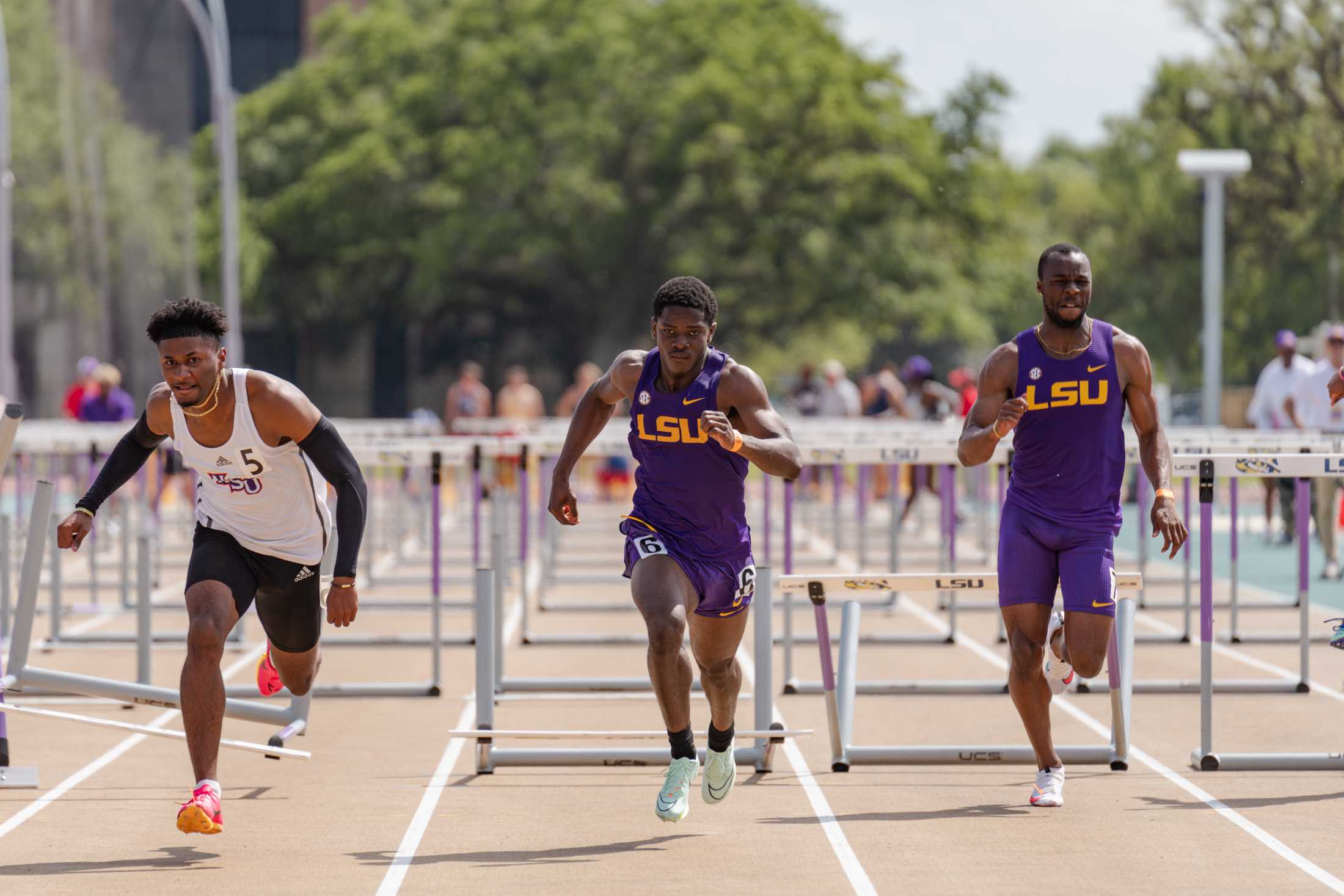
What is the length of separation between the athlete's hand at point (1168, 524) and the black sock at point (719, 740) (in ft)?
5.53

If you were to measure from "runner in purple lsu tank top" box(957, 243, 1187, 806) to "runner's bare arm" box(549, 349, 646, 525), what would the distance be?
4.07ft

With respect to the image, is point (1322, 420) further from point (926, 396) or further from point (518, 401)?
point (518, 401)

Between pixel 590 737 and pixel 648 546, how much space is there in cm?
128

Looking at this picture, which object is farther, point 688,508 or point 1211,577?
point 1211,577

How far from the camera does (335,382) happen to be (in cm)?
5831

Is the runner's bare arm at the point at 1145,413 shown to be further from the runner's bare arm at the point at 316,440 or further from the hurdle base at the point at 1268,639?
the hurdle base at the point at 1268,639

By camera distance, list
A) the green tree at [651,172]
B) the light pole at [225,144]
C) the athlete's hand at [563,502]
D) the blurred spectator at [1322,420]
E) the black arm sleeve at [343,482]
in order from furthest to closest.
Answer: the green tree at [651,172]
the light pole at [225,144]
the blurred spectator at [1322,420]
the athlete's hand at [563,502]
the black arm sleeve at [343,482]

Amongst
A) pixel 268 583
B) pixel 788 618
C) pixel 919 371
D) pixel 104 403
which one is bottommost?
pixel 788 618

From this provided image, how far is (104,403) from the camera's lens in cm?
2412

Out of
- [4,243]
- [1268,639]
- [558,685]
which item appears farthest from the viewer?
[4,243]

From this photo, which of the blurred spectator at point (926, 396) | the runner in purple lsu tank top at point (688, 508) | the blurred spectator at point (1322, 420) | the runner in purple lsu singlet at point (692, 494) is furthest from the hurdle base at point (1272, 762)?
the blurred spectator at point (926, 396)

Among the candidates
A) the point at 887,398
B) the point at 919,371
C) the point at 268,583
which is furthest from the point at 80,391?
the point at 268,583

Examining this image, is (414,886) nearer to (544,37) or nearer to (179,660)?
(179,660)

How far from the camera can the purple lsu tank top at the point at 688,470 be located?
728cm
